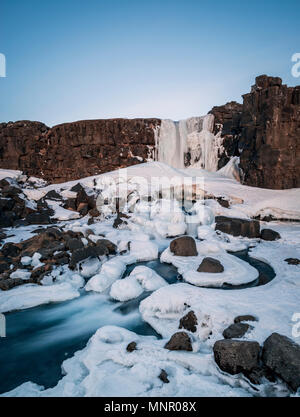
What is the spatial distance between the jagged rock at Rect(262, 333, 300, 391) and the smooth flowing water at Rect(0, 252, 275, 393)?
6.46 ft

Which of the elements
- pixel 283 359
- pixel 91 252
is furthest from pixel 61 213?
pixel 283 359

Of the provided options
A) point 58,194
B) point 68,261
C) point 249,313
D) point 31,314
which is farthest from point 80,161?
point 249,313

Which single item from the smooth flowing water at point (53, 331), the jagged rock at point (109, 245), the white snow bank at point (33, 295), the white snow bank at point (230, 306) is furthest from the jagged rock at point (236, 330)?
the jagged rock at point (109, 245)

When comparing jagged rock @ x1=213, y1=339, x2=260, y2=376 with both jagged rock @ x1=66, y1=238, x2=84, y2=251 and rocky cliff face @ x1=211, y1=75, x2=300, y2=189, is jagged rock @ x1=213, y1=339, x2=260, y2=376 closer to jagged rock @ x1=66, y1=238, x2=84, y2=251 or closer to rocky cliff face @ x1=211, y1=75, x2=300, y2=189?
jagged rock @ x1=66, y1=238, x2=84, y2=251

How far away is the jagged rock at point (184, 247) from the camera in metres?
7.32

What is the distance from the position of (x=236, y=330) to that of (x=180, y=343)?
905mm

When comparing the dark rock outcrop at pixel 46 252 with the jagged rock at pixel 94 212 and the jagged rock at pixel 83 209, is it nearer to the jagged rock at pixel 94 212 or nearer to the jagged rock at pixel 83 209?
the jagged rock at pixel 94 212

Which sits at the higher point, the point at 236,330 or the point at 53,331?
the point at 236,330

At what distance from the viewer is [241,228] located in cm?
934

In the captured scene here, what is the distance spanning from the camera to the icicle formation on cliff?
23.4 m

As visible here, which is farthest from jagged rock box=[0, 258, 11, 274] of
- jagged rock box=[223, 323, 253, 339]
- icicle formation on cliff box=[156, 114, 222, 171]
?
icicle formation on cliff box=[156, 114, 222, 171]

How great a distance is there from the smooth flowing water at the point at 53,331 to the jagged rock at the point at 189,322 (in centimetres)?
55

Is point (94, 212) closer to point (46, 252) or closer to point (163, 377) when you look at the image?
point (46, 252)
